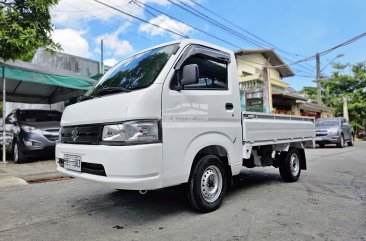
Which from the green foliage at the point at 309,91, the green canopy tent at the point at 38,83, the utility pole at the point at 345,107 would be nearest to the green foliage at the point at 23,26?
the green canopy tent at the point at 38,83

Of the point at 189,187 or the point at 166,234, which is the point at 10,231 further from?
the point at 189,187

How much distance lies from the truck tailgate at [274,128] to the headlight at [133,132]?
72.2 inches

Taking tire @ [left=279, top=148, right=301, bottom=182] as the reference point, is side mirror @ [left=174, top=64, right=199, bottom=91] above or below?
above

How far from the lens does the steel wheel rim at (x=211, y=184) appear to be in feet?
13.2

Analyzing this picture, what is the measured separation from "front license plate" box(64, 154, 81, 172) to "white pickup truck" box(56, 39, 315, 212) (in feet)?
0.04

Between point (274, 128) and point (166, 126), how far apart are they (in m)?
2.73

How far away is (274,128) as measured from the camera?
553 centimetres

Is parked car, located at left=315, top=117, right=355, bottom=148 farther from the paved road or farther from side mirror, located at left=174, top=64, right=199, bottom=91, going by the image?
side mirror, located at left=174, top=64, right=199, bottom=91

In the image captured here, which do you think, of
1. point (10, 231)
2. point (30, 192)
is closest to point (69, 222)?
point (10, 231)

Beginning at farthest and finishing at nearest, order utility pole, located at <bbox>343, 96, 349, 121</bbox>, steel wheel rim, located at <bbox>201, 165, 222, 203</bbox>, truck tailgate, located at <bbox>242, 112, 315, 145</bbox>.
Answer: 1. utility pole, located at <bbox>343, 96, 349, 121</bbox>
2. truck tailgate, located at <bbox>242, 112, 315, 145</bbox>
3. steel wheel rim, located at <bbox>201, 165, 222, 203</bbox>

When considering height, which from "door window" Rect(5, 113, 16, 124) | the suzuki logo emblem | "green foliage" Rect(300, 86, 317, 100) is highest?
"green foliage" Rect(300, 86, 317, 100)

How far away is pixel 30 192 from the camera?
5.66m

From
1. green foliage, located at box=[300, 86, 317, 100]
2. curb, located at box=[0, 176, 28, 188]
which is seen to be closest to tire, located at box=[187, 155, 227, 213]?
curb, located at box=[0, 176, 28, 188]

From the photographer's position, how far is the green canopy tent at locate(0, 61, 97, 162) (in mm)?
8643
